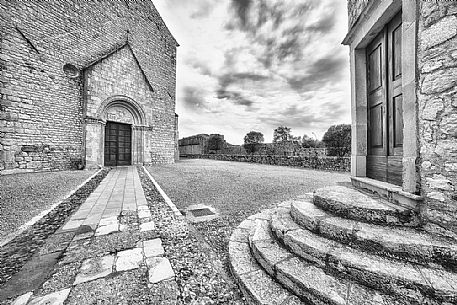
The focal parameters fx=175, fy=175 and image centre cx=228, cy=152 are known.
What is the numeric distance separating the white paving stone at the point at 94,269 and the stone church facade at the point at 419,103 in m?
2.80

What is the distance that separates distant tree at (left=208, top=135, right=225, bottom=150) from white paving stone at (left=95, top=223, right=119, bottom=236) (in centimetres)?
2095

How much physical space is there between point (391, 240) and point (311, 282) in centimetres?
68

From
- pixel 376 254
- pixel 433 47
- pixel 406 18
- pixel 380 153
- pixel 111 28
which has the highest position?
pixel 111 28

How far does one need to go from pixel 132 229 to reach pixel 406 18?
393cm

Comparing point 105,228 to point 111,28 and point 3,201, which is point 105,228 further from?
point 111,28

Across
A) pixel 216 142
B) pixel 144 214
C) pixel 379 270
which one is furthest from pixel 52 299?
pixel 216 142

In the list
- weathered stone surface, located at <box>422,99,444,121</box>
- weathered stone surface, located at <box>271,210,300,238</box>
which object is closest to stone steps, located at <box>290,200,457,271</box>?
weathered stone surface, located at <box>271,210,300,238</box>

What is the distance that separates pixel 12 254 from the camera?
1.84 metres

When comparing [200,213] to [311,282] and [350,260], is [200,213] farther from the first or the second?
[350,260]

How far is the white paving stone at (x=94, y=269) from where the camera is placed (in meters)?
1.48

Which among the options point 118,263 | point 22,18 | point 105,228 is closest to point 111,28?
point 22,18

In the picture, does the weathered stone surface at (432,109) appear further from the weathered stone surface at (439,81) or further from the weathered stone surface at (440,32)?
the weathered stone surface at (440,32)

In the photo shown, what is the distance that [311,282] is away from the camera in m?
1.21

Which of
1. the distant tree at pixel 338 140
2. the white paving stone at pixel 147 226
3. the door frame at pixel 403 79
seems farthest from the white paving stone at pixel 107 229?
the distant tree at pixel 338 140
